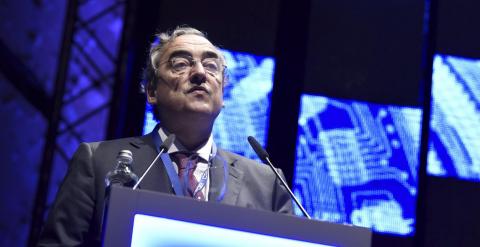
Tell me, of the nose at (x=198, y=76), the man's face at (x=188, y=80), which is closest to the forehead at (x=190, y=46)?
the man's face at (x=188, y=80)

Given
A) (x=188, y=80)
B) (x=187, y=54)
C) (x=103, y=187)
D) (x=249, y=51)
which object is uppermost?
(x=249, y=51)

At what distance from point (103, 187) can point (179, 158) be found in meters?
0.26

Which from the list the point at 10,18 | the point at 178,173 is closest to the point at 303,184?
the point at 10,18

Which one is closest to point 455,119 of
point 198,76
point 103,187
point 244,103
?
point 244,103

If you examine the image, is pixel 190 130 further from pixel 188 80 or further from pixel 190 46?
pixel 190 46

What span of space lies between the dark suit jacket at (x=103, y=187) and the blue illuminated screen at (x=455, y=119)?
260 cm

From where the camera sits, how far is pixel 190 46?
256cm

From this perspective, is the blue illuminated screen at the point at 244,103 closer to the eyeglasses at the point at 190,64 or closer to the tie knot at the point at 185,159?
the eyeglasses at the point at 190,64

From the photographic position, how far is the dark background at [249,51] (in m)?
4.81

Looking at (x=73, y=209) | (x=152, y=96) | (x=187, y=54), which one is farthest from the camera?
(x=152, y=96)

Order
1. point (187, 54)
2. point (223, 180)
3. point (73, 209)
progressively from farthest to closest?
point (187, 54) < point (223, 180) < point (73, 209)

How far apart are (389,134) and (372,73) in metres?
0.39

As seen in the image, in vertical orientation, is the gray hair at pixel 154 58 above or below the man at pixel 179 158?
above

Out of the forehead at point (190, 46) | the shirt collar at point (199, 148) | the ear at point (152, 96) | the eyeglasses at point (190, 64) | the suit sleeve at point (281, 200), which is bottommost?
the suit sleeve at point (281, 200)
